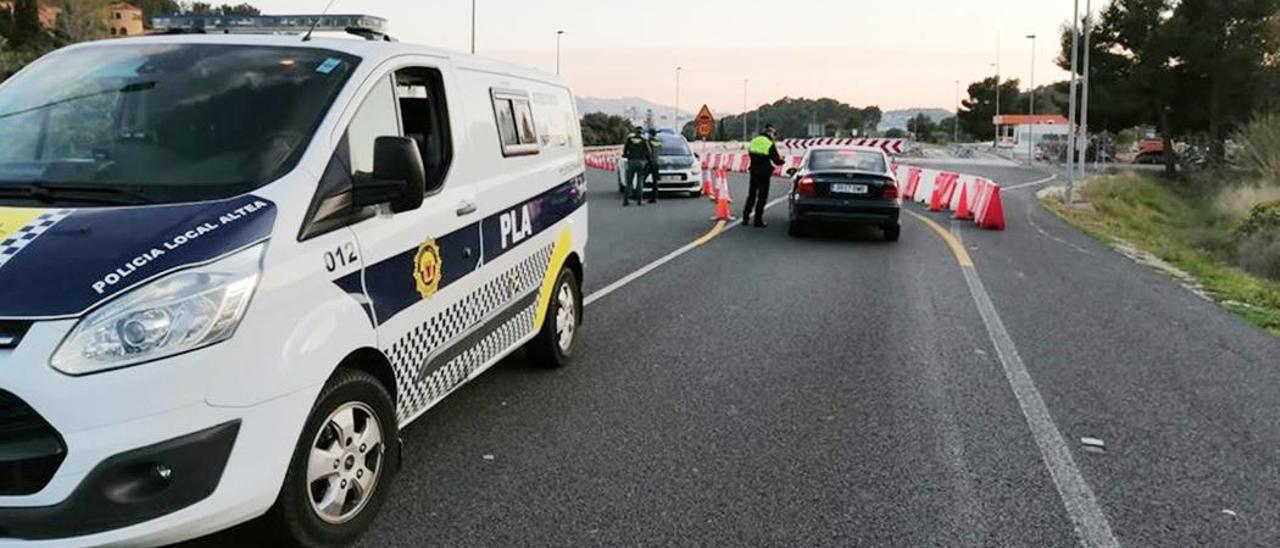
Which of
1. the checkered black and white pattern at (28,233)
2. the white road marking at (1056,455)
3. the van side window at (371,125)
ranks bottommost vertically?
the white road marking at (1056,455)

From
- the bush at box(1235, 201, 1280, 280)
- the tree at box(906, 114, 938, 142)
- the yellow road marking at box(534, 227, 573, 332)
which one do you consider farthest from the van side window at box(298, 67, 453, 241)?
the tree at box(906, 114, 938, 142)

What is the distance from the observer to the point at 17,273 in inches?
124

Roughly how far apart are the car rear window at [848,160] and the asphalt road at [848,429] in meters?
5.31

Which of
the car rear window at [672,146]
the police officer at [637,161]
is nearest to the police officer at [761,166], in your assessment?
the police officer at [637,161]

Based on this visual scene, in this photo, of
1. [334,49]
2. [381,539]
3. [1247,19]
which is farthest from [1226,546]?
[1247,19]

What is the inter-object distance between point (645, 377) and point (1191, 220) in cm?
2882

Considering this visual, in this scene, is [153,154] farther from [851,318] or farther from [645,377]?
[851,318]

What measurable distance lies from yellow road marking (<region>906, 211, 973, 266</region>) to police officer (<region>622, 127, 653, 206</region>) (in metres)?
5.54

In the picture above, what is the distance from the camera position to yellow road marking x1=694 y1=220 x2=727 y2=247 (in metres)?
14.7

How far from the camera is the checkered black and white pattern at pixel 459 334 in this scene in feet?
14.7

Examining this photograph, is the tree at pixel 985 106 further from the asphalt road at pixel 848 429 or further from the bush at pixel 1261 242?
the asphalt road at pixel 848 429

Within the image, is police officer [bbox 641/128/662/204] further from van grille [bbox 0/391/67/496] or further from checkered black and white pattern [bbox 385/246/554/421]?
van grille [bbox 0/391/67/496]

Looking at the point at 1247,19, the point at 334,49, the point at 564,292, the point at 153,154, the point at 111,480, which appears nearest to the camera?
the point at 111,480

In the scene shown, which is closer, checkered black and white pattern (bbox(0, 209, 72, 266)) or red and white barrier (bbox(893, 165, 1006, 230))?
checkered black and white pattern (bbox(0, 209, 72, 266))
